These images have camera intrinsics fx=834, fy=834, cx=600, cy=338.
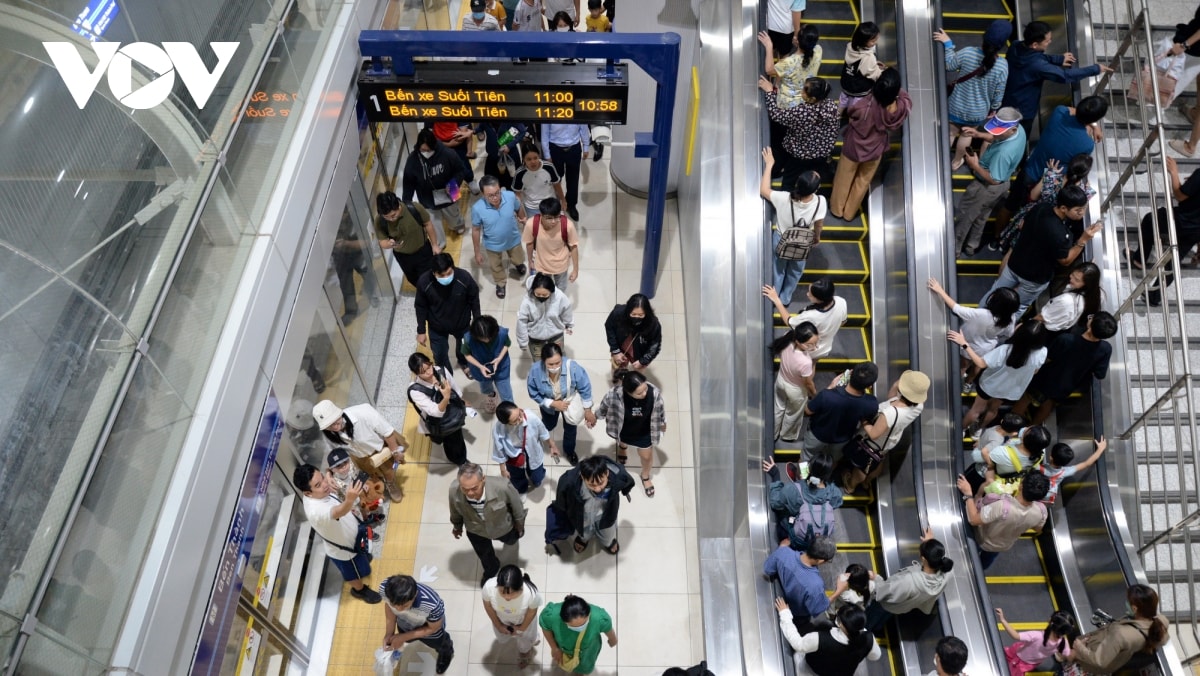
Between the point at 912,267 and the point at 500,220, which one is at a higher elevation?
the point at 500,220

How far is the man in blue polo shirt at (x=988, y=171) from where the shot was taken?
6426 millimetres

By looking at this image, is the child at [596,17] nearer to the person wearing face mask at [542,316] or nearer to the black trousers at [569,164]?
the black trousers at [569,164]

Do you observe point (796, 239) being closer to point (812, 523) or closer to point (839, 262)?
point (839, 262)

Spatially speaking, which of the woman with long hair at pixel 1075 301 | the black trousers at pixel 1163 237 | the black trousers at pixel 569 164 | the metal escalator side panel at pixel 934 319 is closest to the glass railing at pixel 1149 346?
the black trousers at pixel 1163 237

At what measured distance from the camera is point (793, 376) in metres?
5.91

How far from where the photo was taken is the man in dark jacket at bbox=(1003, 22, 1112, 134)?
654 centimetres

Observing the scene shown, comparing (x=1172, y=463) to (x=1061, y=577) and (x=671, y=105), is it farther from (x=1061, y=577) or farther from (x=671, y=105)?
(x=671, y=105)

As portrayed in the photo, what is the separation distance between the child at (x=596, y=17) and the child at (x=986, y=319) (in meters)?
4.83

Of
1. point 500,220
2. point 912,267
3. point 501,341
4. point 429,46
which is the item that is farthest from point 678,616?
point 429,46

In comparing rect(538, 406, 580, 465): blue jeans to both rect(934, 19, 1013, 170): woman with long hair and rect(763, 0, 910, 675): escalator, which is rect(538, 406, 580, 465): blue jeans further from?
rect(934, 19, 1013, 170): woman with long hair

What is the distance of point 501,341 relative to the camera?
266 inches

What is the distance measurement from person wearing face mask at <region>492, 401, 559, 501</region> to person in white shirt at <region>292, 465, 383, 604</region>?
1.05 meters

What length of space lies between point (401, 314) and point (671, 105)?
11.1ft

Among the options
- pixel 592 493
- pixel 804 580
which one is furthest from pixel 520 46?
pixel 804 580
